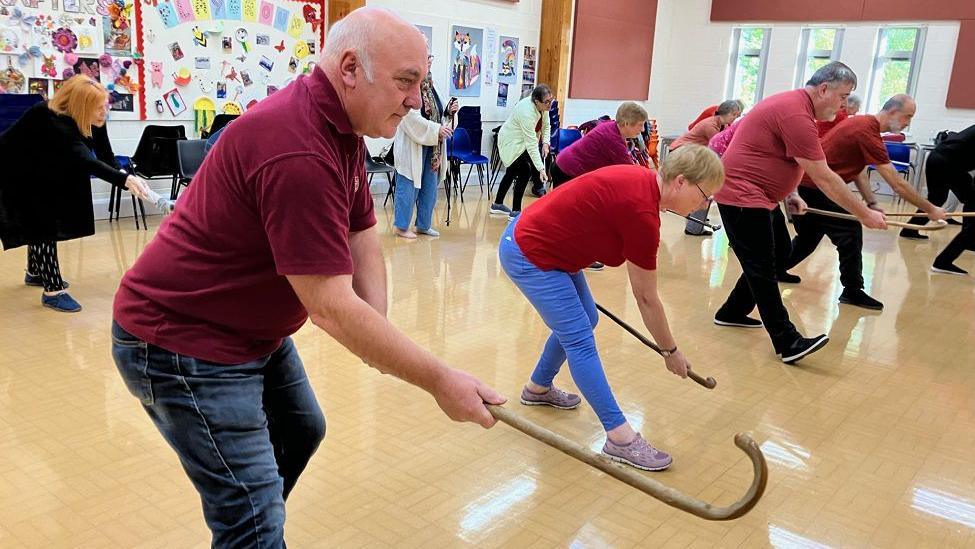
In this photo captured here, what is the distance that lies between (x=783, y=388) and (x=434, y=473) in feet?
6.71

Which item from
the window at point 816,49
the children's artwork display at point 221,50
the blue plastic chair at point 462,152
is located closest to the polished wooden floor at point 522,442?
the children's artwork display at point 221,50

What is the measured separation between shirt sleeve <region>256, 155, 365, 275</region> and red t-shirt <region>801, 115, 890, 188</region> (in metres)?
4.57

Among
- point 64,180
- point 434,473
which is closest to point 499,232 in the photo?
point 64,180

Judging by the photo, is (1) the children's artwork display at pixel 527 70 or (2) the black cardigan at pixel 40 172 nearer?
(2) the black cardigan at pixel 40 172

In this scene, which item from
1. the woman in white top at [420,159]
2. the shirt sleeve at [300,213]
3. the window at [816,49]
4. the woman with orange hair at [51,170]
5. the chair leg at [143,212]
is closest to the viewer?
the shirt sleeve at [300,213]

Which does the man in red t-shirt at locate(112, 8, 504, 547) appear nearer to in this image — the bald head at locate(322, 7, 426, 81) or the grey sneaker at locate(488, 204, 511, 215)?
the bald head at locate(322, 7, 426, 81)

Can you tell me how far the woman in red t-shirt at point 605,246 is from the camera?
2.78m

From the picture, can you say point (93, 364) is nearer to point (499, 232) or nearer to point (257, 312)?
point (257, 312)

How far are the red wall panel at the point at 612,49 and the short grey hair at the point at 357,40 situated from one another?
10.6m

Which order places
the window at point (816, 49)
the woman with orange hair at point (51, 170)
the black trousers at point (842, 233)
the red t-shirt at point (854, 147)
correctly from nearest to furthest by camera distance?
the woman with orange hair at point (51, 170), the red t-shirt at point (854, 147), the black trousers at point (842, 233), the window at point (816, 49)

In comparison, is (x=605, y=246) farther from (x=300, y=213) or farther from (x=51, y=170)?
(x=51, y=170)

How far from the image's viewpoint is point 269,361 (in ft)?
5.84

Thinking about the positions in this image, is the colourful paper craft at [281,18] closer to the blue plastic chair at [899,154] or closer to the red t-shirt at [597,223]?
the red t-shirt at [597,223]

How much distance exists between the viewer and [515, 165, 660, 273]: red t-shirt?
276 centimetres
